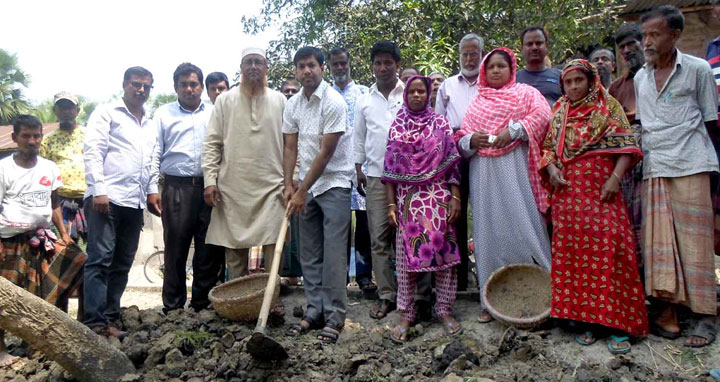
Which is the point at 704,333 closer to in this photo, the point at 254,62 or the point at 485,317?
the point at 485,317

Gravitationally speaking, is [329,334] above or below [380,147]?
below

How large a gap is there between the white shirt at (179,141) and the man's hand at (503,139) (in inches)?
93.7

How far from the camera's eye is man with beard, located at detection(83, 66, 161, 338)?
4.25 metres

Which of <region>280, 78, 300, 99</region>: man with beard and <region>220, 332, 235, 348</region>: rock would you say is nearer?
<region>220, 332, 235, 348</region>: rock

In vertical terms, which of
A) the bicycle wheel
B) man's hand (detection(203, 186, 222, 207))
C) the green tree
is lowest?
the bicycle wheel

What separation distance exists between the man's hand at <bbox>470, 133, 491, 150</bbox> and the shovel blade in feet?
6.52

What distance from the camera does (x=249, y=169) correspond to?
450 centimetres

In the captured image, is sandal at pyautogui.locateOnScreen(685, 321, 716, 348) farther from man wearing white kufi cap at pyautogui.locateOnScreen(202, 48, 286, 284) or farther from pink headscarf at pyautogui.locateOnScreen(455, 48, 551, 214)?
man wearing white kufi cap at pyautogui.locateOnScreen(202, 48, 286, 284)

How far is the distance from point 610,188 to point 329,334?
2136mm

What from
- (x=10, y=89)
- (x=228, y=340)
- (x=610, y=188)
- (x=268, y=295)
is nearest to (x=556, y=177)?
(x=610, y=188)

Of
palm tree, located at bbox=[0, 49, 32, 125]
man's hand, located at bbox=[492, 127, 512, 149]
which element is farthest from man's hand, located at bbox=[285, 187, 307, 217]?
palm tree, located at bbox=[0, 49, 32, 125]

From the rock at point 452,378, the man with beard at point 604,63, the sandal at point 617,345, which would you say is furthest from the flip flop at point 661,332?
the man with beard at point 604,63

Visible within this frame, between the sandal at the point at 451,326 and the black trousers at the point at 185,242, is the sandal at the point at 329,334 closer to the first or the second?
the sandal at the point at 451,326

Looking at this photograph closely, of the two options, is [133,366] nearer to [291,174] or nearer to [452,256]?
[291,174]
